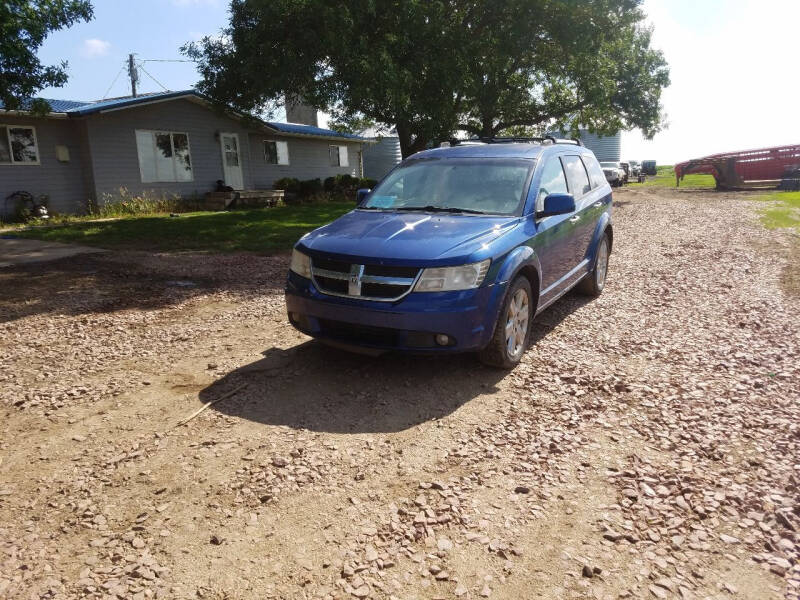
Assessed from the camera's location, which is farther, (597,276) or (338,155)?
(338,155)

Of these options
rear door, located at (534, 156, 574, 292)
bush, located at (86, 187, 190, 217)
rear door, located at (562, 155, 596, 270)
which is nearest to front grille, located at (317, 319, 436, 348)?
rear door, located at (534, 156, 574, 292)

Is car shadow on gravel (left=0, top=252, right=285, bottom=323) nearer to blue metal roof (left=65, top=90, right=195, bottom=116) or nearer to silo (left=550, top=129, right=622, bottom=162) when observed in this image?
blue metal roof (left=65, top=90, right=195, bottom=116)

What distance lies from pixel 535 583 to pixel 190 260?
9.29 metres

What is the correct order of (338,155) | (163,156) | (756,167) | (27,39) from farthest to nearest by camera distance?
(338,155)
(756,167)
(163,156)
(27,39)

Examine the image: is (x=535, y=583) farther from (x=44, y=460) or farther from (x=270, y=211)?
(x=270, y=211)

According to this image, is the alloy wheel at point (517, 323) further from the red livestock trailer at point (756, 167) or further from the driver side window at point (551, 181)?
the red livestock trailer at point (756, 167)

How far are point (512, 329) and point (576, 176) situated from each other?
2.73m

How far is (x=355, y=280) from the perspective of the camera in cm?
425

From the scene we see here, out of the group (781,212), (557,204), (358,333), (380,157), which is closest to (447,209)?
(557,204)

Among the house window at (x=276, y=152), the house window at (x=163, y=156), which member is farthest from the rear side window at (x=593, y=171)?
the house window at (x=276, y=152)

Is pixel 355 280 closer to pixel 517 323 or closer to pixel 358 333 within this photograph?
pixel 358 333

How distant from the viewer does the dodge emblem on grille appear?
4.24 m

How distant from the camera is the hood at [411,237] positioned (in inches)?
164

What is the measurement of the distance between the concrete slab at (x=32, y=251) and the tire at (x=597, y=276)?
9.17 meters
